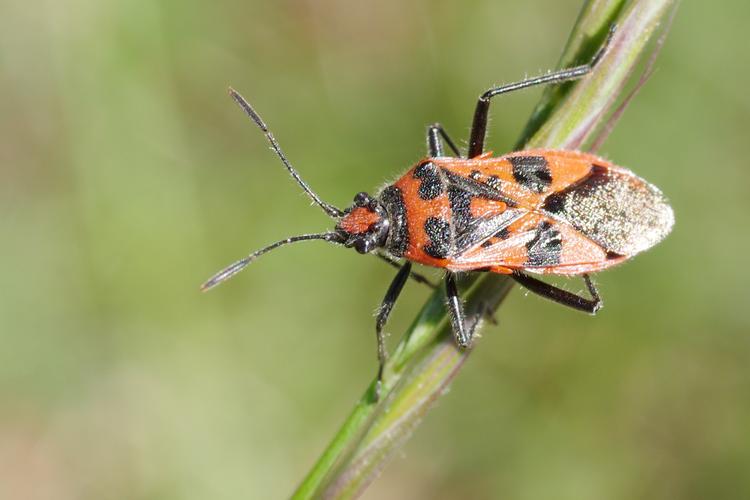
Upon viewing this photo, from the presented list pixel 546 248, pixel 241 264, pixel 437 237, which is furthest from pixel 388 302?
pixel 241 264

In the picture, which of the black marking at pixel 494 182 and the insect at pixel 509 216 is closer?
the insect at pixel 509 216

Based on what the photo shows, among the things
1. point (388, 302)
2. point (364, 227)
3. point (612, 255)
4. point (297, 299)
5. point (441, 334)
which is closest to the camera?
point (441, 334)

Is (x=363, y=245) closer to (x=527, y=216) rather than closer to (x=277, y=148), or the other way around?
(x=277, y=148)

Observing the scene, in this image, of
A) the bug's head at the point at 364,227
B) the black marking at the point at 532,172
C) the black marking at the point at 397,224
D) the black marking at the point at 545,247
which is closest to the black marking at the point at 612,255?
the black marking at the point at 545,247

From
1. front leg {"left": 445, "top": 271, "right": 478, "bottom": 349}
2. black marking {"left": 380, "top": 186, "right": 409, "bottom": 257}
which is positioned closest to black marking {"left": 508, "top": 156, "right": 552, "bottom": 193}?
black marking {"left": 380, "top": 186, "right": 409, "bottom": 257}

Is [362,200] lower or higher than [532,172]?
lower

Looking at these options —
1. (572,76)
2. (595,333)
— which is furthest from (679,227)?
(572,76)

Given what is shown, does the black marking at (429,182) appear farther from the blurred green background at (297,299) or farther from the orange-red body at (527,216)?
the blurred green background at (297,299)
